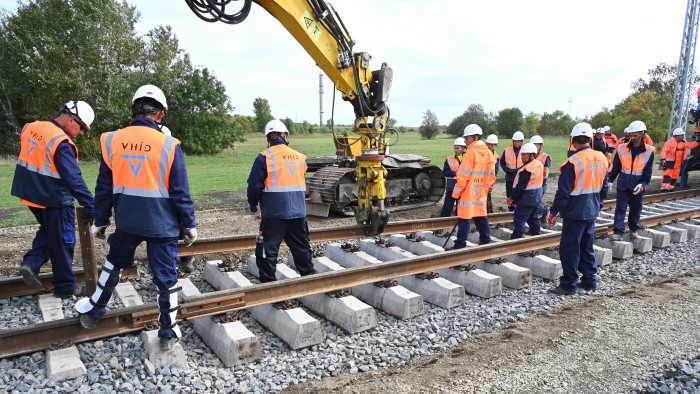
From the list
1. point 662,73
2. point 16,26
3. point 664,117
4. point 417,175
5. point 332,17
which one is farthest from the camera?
point 662,73

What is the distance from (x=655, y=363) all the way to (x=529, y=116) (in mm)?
69851

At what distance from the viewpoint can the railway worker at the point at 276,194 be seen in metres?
4.64

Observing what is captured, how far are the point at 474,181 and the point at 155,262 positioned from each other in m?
4.35

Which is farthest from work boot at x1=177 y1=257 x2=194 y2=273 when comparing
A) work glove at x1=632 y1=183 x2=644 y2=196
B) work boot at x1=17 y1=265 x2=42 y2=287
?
work glove at x1=632 y1=183 x2=644 y2=196

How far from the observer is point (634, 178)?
756 cm

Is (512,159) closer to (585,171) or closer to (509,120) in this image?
(585,171)

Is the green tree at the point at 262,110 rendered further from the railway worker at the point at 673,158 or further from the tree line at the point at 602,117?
the railway worker at the point at 673,158

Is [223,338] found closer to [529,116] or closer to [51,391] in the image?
[51,391]

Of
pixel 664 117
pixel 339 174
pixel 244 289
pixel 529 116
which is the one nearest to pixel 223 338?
pixel 244 289

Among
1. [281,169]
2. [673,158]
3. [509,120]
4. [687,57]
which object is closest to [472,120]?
[509,120]

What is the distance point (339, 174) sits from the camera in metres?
9.63

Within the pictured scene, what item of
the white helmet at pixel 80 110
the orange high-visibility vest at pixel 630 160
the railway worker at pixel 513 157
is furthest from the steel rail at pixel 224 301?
the railway worker at pixel 513 157

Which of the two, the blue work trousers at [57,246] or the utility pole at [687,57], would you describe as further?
the utility pole at [687,57]

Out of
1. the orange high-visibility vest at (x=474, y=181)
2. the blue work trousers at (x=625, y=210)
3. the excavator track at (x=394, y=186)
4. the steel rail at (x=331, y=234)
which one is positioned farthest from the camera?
the excavator track at (x=394, y=186)
